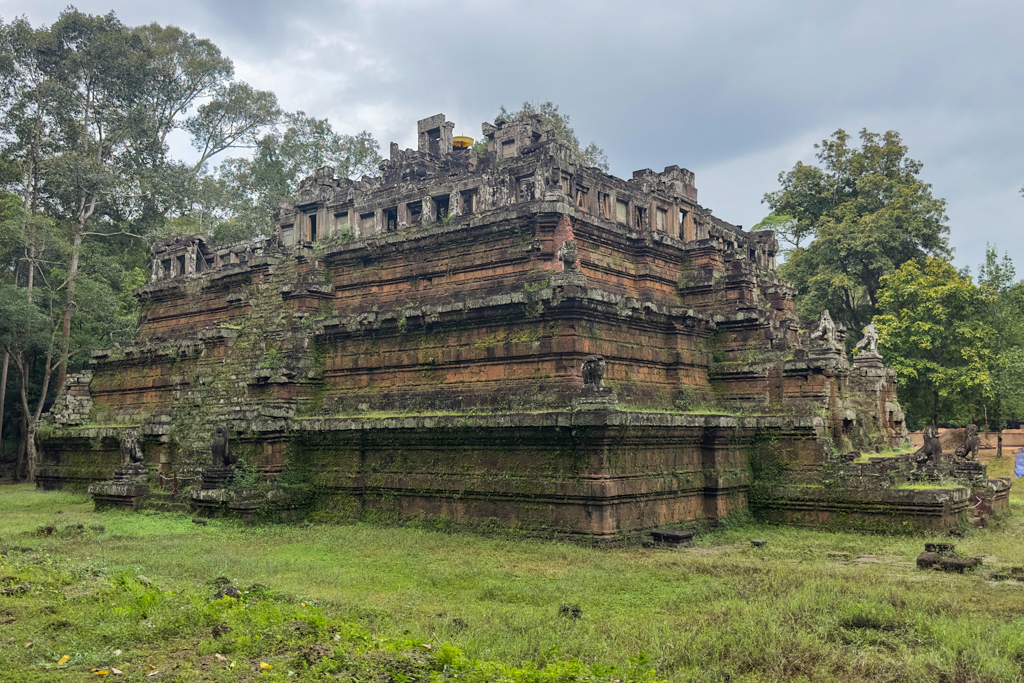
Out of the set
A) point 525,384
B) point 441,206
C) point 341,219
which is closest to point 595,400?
point 525,384

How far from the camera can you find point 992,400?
36344 mm

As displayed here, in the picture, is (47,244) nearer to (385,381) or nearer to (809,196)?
(385,381)

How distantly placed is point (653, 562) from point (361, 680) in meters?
7.76

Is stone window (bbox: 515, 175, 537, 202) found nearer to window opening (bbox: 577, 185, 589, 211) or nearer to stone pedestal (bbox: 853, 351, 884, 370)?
window opening (bbox: 577, 185, 589, 211)

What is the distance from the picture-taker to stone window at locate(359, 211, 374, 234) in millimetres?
24344

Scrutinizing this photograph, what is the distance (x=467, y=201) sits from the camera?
886 inches

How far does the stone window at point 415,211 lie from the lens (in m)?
23.2

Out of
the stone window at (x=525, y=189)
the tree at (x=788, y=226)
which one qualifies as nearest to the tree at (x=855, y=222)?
the tree at (x=788, y=226)

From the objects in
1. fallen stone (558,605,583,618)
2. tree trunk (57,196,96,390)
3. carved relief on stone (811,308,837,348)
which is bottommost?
fallen stone (558,605,583,618)

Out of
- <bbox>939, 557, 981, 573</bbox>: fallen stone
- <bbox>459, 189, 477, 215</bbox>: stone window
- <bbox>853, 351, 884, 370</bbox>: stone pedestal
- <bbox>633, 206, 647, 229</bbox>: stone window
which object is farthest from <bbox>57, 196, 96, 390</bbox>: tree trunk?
<bbox>939, 557, 981, 573</bbox>: fallen stone

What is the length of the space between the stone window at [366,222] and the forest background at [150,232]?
1619 cm

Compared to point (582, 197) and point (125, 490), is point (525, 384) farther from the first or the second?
point (125, 490)

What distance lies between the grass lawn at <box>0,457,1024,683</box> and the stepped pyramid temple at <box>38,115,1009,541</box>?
1934mm

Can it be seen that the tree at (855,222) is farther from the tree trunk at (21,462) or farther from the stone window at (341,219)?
the tree trunk at (21,462)
